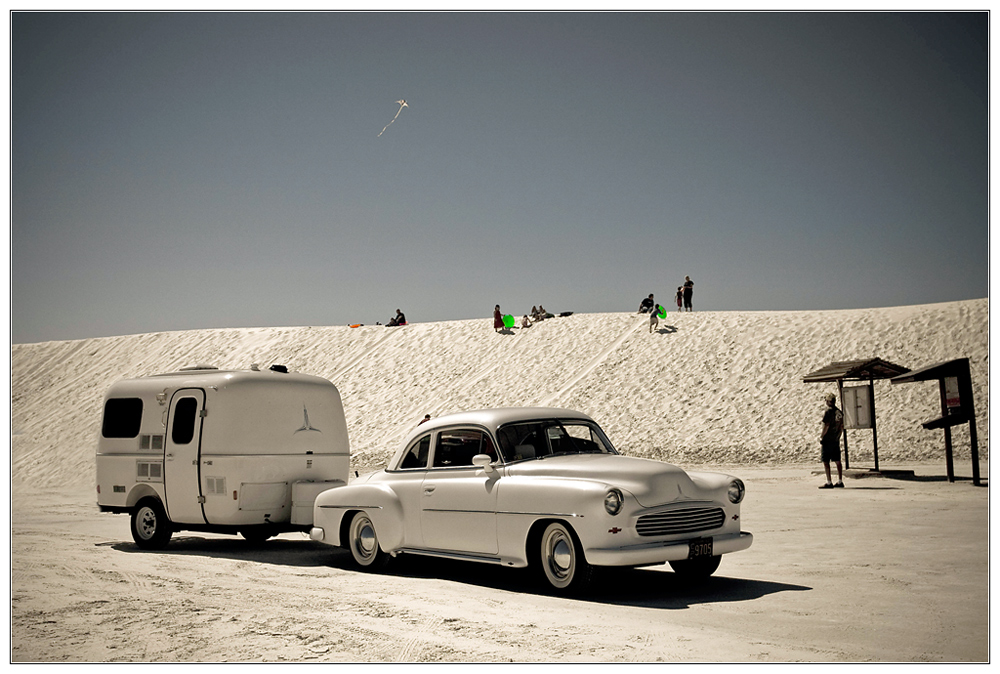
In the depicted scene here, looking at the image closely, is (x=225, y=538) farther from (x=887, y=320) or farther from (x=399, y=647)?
(x=887, y=320)

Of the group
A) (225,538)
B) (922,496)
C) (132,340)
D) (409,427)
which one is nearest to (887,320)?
(409,427)

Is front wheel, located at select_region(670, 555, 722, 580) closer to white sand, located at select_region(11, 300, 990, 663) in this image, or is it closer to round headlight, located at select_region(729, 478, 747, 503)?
white sand, located at select_region(11, 300, 990, 663)

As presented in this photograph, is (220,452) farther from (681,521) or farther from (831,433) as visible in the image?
(831,433)

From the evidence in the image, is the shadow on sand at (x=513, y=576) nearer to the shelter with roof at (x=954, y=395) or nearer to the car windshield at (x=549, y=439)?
the car windshield at (x=549, y=439)

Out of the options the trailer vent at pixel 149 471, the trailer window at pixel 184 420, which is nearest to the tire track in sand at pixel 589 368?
the trailer vent at pixel 149 471

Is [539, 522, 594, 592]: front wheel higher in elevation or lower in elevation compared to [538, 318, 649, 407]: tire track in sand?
lower

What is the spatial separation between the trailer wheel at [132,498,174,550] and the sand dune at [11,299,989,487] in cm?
1959

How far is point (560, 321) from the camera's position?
4772 centimetres

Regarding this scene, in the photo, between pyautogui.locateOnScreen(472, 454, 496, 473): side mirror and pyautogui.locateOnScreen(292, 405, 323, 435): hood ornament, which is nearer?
pyautogui.locateOnScreen(472, 454, 496, 473): side mirror

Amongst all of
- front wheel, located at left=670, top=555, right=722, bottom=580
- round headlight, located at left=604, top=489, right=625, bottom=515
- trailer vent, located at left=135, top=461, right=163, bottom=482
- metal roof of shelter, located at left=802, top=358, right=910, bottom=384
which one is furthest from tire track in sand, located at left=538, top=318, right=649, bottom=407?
round headlight, located at left=604, top=489, right=625, bottom=515

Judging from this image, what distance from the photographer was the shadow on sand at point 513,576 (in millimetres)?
9016

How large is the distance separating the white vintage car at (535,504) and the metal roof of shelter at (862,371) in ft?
48.6

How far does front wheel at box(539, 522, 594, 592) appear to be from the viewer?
903 centimetres

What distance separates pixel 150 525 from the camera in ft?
45.6
